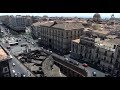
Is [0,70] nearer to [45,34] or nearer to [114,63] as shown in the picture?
[114,63]

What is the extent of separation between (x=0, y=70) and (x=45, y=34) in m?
32.0

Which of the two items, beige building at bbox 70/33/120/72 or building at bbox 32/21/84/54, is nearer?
beige building at bbox 70/33/120/72

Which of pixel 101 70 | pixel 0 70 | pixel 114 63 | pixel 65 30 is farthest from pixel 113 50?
pixel 0 70

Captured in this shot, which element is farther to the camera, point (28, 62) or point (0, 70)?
point (28, 62)

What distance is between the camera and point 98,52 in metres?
31.3

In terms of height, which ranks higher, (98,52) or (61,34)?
(61,34)

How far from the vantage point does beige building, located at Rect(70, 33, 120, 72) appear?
2825 centimetres

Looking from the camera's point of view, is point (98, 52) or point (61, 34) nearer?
point (98, 52)

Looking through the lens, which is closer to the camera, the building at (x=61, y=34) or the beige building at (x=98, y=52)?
the beige building at (x=98, y=52)

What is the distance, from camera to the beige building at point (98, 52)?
28.3 meters
